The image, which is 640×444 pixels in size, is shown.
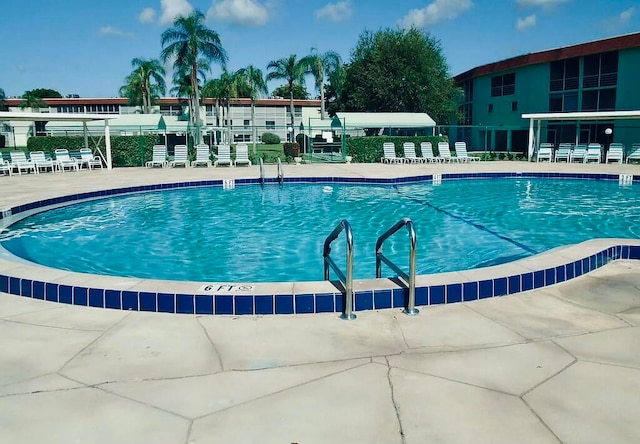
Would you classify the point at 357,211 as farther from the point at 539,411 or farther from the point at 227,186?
the point at 539,411

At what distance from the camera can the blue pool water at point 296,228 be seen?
289 inches

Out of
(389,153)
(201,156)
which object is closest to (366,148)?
(389,153)

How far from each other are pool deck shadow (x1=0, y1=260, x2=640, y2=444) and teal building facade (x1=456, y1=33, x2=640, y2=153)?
911 inches

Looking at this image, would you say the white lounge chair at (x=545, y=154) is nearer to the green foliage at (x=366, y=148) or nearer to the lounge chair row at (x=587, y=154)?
the lounge chair row at (x=587, y=154)

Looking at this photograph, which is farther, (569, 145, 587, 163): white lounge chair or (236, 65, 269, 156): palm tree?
(236, 65, 269, 156): palm tree

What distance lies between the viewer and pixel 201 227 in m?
9.66

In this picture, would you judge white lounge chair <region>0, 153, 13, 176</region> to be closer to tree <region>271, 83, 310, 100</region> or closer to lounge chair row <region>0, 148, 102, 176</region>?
lounge chair row <region>0, 148, 102, 176</region>

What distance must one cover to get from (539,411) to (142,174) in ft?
54.4

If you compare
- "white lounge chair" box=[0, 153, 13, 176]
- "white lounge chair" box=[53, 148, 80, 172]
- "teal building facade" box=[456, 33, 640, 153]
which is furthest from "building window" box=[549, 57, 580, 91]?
"white lounge chair" box=[0, 153, 13, 176]

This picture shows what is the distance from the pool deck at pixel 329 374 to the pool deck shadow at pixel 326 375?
0.03 ft

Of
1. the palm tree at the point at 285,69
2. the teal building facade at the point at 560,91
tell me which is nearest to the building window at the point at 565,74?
the teal building facade at the point at 560,91

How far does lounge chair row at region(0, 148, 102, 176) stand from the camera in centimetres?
1809

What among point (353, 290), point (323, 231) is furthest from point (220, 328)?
point (323, 231)

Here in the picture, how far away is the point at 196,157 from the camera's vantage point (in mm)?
21312
